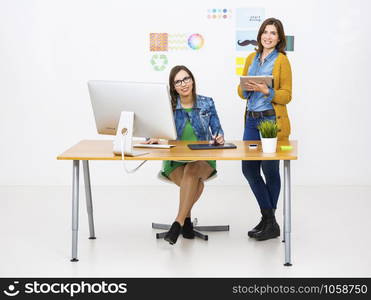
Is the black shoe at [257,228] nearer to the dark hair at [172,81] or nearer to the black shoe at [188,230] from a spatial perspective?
the black shoe at [188,230]

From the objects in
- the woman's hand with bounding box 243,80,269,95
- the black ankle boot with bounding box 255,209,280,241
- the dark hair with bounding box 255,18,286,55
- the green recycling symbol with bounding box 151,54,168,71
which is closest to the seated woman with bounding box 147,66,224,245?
the woman's hand with bounding box 243,80,269,95

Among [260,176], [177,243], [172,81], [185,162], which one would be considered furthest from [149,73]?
[177,243]

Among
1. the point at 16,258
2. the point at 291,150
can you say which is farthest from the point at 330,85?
the point at 16,258

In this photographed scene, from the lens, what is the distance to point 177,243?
4672 mm

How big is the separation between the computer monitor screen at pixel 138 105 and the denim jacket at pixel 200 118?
0.49 metres

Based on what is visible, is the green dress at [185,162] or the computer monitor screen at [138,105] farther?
the green dress at [185,162]

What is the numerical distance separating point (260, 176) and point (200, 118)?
1.80 feet

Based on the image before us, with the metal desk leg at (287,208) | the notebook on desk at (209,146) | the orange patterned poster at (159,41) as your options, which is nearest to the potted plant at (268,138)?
the metal desk leg at (287,208)

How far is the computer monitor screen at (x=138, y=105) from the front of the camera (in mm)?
4125

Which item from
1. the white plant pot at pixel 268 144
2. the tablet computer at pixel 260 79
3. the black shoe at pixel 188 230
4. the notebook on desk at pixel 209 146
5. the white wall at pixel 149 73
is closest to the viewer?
the white plant pot at pixel 268 144

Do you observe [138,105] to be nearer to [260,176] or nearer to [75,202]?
[75,202]

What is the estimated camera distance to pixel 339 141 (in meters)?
6.84

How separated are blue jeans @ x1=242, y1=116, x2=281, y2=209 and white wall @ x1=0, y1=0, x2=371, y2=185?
197cm

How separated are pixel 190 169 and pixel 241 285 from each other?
1052 mm
